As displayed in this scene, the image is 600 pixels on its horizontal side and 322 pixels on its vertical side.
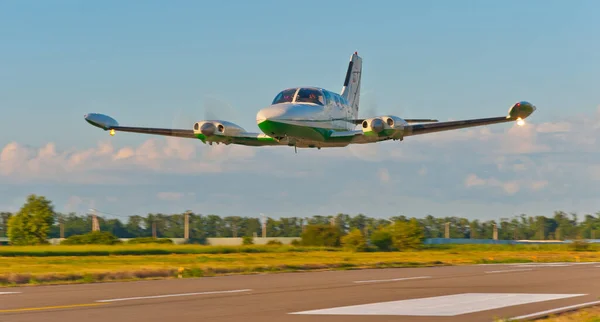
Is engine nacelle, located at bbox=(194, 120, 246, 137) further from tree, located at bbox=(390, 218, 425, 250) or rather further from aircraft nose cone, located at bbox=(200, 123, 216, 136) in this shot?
tree, located at bbox=(390, 218, 425, 250)

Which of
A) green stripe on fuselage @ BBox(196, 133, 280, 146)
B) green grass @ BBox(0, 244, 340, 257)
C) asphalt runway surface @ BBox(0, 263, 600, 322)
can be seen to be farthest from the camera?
green grass @ BBox(0, 244, 340, 257)

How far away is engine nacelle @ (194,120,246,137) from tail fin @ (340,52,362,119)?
11554 mm

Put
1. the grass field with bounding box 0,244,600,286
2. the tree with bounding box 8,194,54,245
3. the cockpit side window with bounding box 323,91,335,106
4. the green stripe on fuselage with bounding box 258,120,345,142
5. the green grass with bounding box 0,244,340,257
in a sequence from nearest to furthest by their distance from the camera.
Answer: the grass field with bounding box 0,244,600,286 < the green stripe on fuselage with bounding box 258,120,345,142 < the cockpit side window with bounding box 323,91,335,106 < the green grass with bounding box 0,244,340,257 < the tree with bounding box 8,194,54,245

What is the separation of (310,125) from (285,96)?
7.11 ft

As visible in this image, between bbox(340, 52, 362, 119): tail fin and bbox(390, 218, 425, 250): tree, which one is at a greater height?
bbox(340, 52, 362, 119): tail fin

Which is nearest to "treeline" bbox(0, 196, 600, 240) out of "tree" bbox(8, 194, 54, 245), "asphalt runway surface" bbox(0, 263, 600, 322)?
"tree" bbox(8, 194, 54, 245)

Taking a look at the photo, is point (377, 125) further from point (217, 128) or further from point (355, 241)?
point (355, 241)

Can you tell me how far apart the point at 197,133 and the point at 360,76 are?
1528 cm

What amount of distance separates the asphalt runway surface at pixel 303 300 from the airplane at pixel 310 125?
13.2m

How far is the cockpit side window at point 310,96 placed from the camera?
36094 millimetres

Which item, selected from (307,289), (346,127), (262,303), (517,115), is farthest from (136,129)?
(262,303)

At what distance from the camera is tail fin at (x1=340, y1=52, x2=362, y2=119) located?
49625 millimetres

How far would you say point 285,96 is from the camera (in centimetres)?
3644

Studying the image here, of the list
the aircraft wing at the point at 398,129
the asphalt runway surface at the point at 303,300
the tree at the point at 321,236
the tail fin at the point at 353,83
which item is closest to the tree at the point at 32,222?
the tree at the point at 321,236
